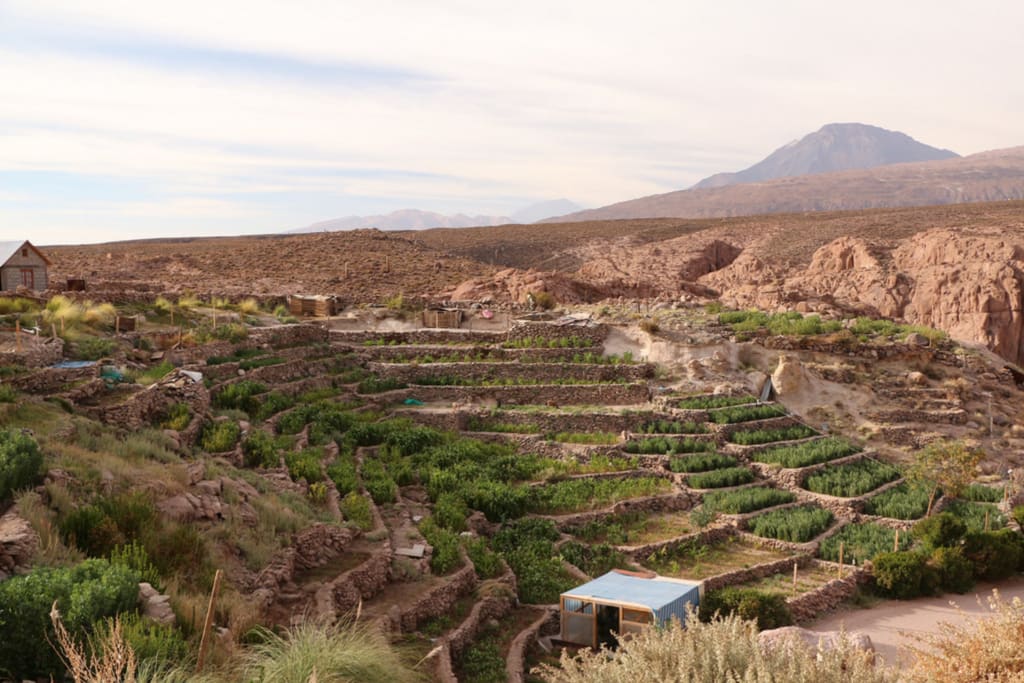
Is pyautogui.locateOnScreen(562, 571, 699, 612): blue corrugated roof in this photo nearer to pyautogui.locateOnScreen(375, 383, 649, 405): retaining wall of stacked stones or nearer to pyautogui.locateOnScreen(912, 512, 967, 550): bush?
pyautogui.locateOnScreen(912, 512, 967, 550): bush

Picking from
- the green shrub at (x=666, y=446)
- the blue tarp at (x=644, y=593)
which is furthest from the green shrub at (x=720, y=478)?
the blue tarp at (x=644, y=593)

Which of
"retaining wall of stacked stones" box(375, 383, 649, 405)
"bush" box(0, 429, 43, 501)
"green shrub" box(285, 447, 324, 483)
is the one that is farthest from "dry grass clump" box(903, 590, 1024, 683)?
"retaining wall of stacked stones" box(375, 383, 649, 405)

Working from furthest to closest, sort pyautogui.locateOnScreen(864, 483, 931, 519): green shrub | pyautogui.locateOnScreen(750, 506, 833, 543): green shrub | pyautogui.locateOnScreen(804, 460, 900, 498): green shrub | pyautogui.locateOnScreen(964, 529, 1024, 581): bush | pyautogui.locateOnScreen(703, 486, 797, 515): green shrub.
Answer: pyautogui.locateOnScreen(804, 460, 900, 498): green shrub
pyautogui.locateOnScreen(703, 486, 797, 515): green shrub
pyautogui.locateOnScreen(864, 483, 931, 519): green shrub
pyautogui.locateOnScreen(750, 506, 833, 543): green shrub
pyautogui.locateOnScreen(964, 529, 1024, 581): bush

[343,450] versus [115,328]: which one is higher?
[115,328]

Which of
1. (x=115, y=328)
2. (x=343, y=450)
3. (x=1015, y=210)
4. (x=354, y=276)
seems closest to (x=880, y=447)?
(x=343, y=450)

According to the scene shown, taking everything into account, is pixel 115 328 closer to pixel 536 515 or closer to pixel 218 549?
pixel 536 515

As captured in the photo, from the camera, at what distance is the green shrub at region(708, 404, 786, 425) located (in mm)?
22266

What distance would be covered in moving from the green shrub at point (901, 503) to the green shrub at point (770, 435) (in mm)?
2905

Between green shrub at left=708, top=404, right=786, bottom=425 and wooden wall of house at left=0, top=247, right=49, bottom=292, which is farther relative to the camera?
wooden wall of house at left=0, top=247, right=49, bottom=292

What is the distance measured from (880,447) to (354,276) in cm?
2770

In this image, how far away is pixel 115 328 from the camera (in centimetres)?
2133

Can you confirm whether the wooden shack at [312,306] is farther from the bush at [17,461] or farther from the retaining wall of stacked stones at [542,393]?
the bush at [17,461]

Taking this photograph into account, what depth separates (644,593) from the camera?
1383cm

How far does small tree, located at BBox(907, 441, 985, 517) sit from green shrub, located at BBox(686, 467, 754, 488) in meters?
3.67
